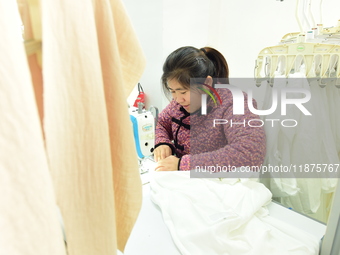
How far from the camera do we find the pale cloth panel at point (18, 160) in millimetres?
200

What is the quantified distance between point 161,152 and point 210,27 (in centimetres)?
114

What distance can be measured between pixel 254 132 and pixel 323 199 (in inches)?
17.4

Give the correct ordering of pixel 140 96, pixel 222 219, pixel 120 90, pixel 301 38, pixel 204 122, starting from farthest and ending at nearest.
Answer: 1. pixel 140 96
2. pixel 204 122
3. pixel 301 38
4. pixel 222 219
5. pixel 120 90

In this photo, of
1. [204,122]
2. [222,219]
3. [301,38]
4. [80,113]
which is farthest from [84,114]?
[301,38]

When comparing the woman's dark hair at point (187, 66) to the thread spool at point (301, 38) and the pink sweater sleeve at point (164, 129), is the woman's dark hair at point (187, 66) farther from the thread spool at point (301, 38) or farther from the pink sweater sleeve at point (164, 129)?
the thread spool at point (301, 38)

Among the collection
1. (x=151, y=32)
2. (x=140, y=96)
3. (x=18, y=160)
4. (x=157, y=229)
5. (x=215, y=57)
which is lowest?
(x=157, y=229)

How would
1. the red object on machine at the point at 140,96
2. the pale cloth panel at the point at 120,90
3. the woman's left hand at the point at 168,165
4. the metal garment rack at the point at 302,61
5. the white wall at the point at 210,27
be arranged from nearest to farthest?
the pale cloth panel at the point at 120,90, the metal garment rack at the point at 302,61, the woman's left hand at the point at 168,165, the white wall at the point at 210,27, the red object on machine at the point at 140,96

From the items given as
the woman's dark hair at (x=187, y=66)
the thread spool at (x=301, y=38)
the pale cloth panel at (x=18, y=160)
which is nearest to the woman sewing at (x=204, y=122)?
the woman's dark hair at (x=187, y=66)

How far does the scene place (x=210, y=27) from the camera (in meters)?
1.74

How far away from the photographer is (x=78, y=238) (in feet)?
0.96

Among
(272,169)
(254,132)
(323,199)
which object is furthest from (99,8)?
(323,199)

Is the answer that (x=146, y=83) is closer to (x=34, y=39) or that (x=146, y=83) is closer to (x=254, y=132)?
(x=254, y=132)

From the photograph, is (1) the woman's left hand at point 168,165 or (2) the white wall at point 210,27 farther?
(2) the white wall at point 210,27

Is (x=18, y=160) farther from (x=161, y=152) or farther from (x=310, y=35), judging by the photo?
(x=310, y=35)
